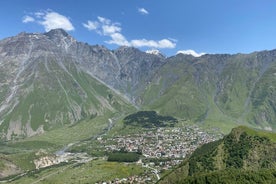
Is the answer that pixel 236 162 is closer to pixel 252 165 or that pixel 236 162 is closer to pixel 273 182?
pixel 252 165

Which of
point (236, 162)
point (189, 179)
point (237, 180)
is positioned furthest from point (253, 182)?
point (236, 162)

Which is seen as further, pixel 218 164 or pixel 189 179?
pixel 218 164

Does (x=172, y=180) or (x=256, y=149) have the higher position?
(x=256, y=149)

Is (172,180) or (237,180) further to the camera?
(172,180)

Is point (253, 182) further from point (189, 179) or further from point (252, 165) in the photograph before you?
point (252, 165)

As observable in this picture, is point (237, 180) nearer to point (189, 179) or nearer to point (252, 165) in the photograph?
point (189, 179)

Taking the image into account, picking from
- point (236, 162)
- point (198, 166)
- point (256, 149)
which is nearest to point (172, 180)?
point (198, 166)

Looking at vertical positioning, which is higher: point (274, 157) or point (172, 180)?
point (274, 157)

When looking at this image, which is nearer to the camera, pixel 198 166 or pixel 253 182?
pixel 253 182

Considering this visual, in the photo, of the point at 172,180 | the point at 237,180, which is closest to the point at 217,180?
the point at 237,180
